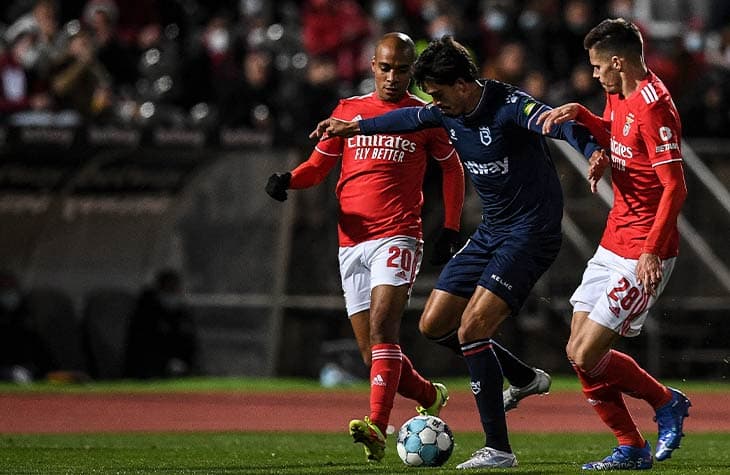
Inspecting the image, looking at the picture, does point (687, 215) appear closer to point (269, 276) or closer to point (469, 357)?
point (269, 276)

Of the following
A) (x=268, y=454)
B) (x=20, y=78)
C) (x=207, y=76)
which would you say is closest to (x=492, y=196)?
(x=268, y=454)

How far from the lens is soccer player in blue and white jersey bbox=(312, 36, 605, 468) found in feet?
26.9

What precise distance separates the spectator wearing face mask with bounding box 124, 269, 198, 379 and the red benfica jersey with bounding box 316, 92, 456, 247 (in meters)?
7.90

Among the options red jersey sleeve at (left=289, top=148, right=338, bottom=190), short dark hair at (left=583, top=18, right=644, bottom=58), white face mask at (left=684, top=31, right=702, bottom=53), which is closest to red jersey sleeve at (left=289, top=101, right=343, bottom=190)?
red jersey sleeve at (left=289, top=148, right=338, bottom=190)

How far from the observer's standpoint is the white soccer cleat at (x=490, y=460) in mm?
8062

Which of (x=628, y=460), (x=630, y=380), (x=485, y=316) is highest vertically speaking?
(x=485, y=316)

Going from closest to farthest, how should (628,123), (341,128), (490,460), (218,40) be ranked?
(628,123) → (490,460) → (341,128) → (218,40)

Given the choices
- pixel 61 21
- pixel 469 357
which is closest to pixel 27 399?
pixel 61 21

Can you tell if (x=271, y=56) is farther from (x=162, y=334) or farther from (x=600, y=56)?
(x=600, y=56)

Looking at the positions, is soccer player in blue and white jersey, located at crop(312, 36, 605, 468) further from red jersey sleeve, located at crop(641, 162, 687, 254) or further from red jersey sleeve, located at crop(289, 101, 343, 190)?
red jersey sleeve, located at crop(289, 101, 343, 190)

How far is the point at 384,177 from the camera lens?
9.25 metres

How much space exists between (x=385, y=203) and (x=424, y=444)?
5.39ft

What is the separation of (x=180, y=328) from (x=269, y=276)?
1205 millimetres

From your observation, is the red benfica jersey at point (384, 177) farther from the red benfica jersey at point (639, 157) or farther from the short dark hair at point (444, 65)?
the red benfica jersey at point (639, 157)
